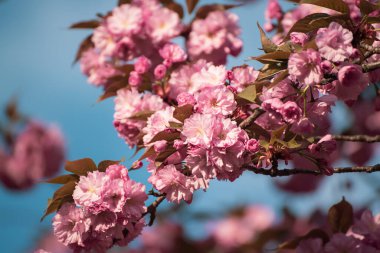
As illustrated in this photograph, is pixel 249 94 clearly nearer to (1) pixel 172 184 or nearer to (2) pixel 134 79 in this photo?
(1) pixel 172 184

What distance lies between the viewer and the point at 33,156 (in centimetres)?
661

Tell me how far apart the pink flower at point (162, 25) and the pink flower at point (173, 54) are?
6.8 inches

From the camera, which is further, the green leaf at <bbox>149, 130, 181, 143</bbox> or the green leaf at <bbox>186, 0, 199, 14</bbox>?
the green leaf at <bbox>186, 0, 199, 14</bbox>

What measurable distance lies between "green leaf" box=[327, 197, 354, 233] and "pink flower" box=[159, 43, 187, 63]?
85 centimetres

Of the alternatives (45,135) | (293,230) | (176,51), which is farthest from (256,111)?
(45,135)

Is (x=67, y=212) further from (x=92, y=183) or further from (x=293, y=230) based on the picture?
(x=293, y=230)

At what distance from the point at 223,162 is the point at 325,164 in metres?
0.34

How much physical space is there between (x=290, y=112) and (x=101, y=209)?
0.62 meters

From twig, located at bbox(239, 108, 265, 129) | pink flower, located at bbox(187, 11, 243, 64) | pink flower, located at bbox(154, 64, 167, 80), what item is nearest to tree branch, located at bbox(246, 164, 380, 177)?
twig, located at bbox(239, 108, 265, 129)

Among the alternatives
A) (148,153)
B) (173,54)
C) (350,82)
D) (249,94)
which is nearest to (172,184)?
(148,153)

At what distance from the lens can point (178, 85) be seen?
2.42m

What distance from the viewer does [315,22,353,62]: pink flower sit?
5.43 feet

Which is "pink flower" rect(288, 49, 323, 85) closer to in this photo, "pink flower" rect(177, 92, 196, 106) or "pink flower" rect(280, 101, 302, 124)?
"pink flower" rect(280, 101, 302, 124)

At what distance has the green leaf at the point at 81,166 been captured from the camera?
1916 mm
